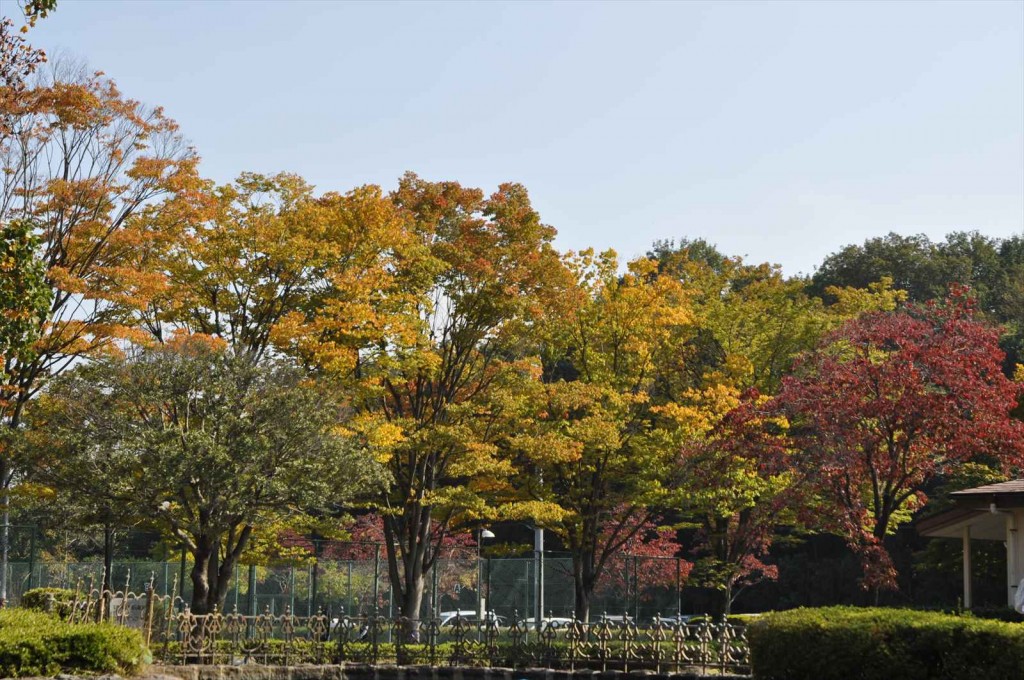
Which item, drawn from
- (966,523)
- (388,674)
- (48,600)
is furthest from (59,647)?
(966,523)

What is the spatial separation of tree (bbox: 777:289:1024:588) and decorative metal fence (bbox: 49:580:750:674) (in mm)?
3592

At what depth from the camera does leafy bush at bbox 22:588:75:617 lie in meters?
19.8

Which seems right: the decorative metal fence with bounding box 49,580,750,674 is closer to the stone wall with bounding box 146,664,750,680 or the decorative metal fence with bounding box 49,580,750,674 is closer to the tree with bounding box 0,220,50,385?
the stone wall with bounding box 146,664,750,680

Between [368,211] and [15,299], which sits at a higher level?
[368,211]

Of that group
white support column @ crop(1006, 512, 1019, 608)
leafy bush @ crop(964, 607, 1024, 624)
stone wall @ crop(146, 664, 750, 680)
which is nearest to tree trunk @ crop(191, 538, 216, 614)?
stone wall @ crop(146, 664, 750, 680)

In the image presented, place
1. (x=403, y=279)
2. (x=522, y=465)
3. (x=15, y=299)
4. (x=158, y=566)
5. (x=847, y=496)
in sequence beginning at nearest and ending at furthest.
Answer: (x=15, y=299)
(x=847, y=496)
(x=403, y=279)
(x=522, y=465)
(x=158, y=566)

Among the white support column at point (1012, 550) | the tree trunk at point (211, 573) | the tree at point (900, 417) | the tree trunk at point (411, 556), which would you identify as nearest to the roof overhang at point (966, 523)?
the white support column at point (1012, 550)

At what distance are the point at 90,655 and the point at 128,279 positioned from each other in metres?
10.2

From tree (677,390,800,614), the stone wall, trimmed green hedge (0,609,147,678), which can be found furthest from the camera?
tree (677,390,800,614)

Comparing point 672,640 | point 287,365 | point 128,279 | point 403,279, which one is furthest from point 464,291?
point 672,640

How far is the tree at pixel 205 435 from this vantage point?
907 inches

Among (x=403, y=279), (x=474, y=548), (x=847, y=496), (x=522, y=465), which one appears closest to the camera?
(x=847, y=496)

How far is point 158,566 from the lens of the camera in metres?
36.8

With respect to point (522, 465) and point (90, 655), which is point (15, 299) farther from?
point (522, 465)
